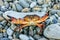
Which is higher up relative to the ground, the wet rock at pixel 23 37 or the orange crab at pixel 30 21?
the orange crab at pixel 30 21

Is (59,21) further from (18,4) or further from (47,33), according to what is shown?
(18,4)

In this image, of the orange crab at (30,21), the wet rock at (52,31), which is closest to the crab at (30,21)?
the orange crab at (30,21)

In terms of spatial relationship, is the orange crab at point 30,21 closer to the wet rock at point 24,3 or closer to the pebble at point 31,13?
the pebble at point 31,13

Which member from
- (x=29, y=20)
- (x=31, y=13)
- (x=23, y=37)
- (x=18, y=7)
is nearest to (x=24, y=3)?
(x=18, y=7)

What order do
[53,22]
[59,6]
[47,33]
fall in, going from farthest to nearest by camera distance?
[59,6] < [53,22] < [47,33]

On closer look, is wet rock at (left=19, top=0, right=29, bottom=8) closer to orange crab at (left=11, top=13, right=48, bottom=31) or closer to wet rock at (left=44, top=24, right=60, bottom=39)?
orange crab at (left=11, top=13, right=48, bottom=31)

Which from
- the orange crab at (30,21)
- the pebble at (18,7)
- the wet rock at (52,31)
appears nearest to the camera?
the wet rock at (52,31)

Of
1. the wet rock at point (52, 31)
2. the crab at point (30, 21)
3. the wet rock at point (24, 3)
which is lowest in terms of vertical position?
the wet rock at point (52, 31)

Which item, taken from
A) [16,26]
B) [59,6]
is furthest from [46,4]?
[16,26]

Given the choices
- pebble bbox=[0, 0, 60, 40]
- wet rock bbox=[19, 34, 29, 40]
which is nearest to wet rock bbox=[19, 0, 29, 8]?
pebble bbox=[0, 0, 60, 40]
